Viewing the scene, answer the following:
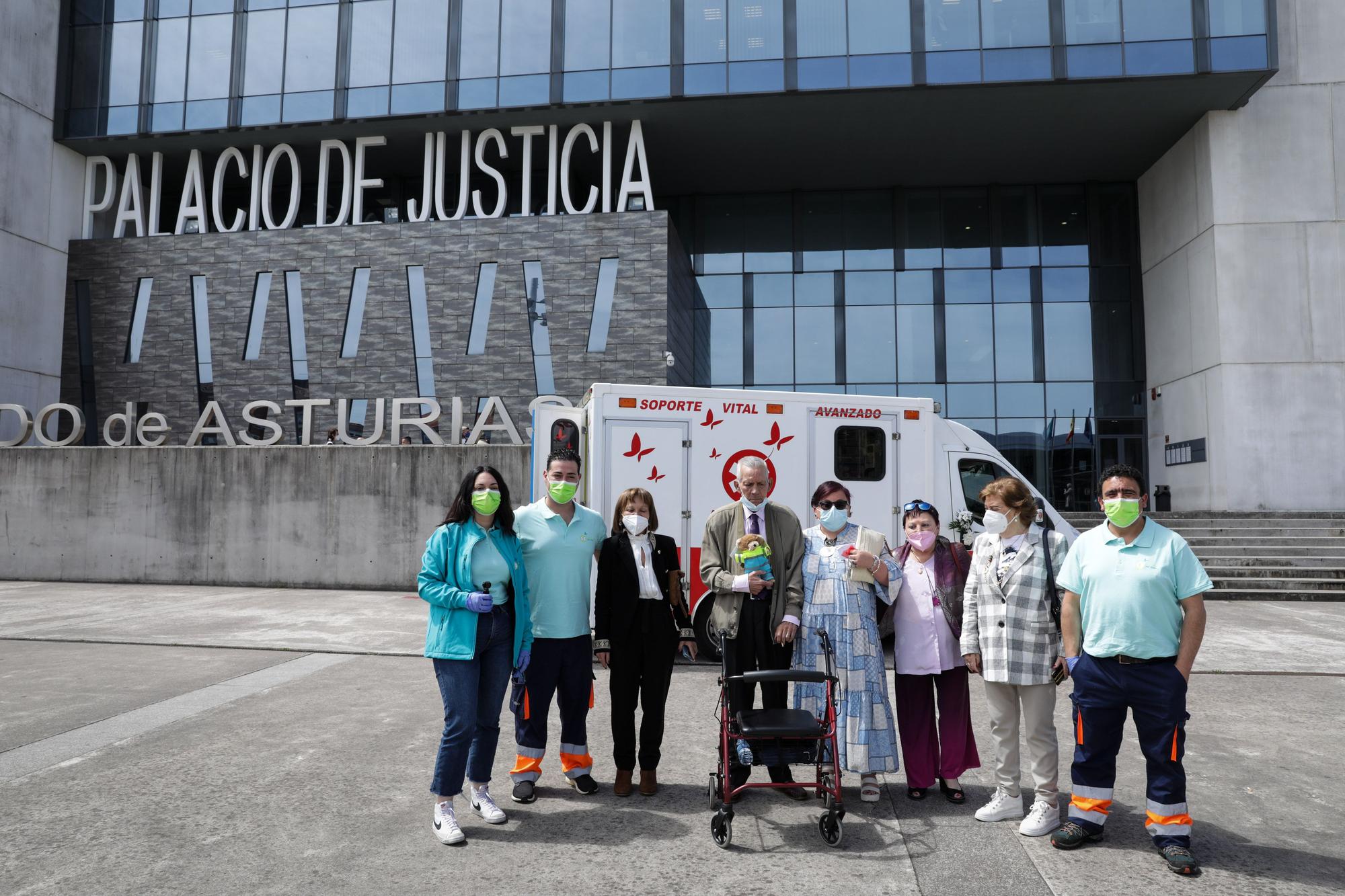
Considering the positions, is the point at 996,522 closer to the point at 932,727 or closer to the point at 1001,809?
the point at 932,727

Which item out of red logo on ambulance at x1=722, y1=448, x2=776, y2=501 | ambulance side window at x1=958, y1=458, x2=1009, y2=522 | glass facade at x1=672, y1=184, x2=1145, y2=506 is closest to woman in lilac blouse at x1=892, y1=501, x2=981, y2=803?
red logo on ambulance at x1=722, y1=448, x2=776, y2=501

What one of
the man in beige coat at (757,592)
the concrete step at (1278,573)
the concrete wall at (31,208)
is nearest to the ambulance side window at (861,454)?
the man in beige coat at (757,592)

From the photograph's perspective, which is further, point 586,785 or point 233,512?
point 233,512

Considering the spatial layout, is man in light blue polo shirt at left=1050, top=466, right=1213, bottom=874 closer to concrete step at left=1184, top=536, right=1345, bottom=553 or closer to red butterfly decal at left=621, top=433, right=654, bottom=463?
red butterfly decal at left=621, top=433, right=654, bottom=463

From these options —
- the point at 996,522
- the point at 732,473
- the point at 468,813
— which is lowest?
the point at 468,813

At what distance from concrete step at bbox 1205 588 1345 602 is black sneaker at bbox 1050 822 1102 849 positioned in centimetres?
1286

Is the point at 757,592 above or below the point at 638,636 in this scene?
above

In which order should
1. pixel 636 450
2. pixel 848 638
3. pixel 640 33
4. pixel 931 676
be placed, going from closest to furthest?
pixel 848 638 < pixel 931 676 < pixel 636 450 < pixel 640 33

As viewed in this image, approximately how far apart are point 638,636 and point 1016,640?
193 cm

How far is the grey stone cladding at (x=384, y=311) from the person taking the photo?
19.9 meters

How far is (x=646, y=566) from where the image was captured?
465 centimetres

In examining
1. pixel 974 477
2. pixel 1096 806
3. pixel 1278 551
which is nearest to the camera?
pixel 1096 806

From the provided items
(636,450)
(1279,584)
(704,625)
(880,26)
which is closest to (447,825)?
(704,625)

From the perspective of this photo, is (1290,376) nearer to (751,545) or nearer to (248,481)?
(751,545)
